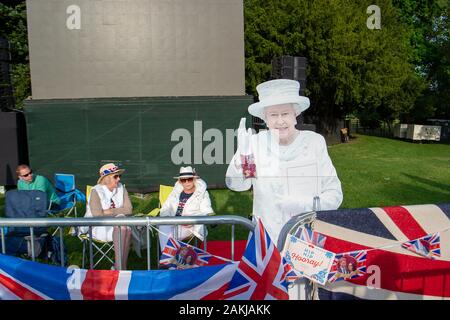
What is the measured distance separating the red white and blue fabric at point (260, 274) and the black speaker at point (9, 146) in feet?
27.9

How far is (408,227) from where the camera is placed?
9.27 feet

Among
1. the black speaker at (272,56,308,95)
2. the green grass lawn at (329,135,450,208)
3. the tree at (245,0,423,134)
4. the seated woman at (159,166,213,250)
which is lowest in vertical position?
the green grass lawn at (329,135,450,208)

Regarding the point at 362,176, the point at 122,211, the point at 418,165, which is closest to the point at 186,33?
the point at 122,211

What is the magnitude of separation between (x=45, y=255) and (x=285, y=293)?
332 centimetres

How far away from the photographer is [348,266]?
2.69 m

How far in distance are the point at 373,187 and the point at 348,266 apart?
8107 mm

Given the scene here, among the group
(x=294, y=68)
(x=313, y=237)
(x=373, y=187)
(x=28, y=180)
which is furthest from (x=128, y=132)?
(x=313, y=237)

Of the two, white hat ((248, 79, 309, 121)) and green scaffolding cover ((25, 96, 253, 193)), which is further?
green scaffolding cover ((25, 96, 253, 193))

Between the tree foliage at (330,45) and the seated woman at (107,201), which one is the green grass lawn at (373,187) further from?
the tree foliage at (330,45)

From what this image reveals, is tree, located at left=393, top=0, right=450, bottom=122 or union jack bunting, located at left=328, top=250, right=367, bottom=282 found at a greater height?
tree, located at left=393, top=0, right=450, bottom=122

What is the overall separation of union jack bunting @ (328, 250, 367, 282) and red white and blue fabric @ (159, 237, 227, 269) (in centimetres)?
89

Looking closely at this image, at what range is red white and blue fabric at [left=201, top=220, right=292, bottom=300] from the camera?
2.61 meters

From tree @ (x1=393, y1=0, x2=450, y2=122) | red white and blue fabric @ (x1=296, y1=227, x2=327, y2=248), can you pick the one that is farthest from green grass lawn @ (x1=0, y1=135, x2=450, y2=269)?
tree @ (x1=393, y1=0, x2=450, y2=122)

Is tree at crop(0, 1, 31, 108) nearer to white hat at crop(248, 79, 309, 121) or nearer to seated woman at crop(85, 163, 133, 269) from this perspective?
seated woman at crop(85, 163, 133, 269)
